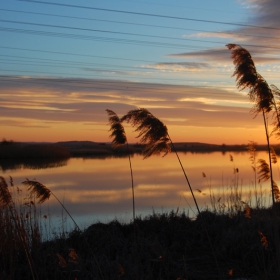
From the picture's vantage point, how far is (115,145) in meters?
5.65

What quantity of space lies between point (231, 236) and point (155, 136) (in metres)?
2.74

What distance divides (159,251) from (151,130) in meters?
2.02

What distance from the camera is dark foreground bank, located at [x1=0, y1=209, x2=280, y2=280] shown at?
521 cm

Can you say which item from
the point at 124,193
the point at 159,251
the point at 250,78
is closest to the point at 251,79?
the point at 250,78

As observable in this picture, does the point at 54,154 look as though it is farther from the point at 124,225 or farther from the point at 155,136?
the point at 155,136

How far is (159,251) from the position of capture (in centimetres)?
571

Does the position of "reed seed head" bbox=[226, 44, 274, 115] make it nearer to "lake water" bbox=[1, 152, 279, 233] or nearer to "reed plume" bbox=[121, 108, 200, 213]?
"reed plume" bbox=[121, 108, 200, 213]

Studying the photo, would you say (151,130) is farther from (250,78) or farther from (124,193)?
(124,193)

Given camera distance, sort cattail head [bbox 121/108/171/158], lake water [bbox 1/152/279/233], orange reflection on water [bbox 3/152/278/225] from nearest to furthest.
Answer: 1. cattail head [bbox 121/108/171/158]
2. lake water [bbox 1/152/279/233]
3. orange reflection on water [bbox 3/152/278/225]

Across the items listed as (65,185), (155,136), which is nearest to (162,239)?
(155,136)

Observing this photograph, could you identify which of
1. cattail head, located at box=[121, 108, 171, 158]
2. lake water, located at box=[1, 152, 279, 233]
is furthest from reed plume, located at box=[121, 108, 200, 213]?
lake water, located at box=[1, 152, 279, 233]

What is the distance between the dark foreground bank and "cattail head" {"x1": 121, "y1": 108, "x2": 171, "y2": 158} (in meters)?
0.93

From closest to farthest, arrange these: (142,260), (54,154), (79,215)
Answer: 1. (142,260)
2. (79,215)
3. (54,154)

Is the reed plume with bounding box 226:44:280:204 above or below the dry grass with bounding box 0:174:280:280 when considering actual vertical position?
above
